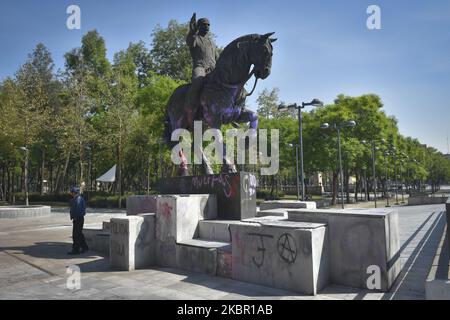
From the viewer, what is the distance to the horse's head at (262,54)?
738 centimetres

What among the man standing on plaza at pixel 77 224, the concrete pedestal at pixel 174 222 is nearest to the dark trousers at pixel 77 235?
the man standing on plaza at pixel 77 224

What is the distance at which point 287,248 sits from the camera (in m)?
5.14

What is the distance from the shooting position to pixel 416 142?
6862 cm

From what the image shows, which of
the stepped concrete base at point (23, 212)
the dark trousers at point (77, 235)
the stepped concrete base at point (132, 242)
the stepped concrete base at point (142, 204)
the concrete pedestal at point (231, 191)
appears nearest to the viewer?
the stepped concrete base at point (132, 242)

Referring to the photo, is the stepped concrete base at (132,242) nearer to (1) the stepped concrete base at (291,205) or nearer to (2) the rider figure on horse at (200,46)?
(1) the stepped concrete base at (291,205)

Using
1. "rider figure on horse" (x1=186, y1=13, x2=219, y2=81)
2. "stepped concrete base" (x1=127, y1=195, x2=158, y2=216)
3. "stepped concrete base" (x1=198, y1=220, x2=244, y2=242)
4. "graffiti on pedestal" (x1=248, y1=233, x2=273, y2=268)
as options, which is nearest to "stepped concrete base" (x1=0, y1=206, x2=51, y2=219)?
"stepped concrete base" (x1=127, y1=195, x2=158, y2=216)

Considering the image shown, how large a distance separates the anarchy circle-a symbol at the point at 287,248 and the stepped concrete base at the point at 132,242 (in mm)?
3232

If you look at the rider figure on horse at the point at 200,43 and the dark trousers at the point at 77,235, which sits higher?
the rider figure on horse at the point at 200,43

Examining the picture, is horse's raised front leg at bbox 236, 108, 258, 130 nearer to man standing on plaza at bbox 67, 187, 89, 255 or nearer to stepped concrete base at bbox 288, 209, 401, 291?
stepped concrete base at bbox 288, 209, 401, 291

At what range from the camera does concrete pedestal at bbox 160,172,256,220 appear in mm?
7480

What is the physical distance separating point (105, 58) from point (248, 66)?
3934cm

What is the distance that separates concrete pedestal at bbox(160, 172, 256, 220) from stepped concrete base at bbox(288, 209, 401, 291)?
2343mm

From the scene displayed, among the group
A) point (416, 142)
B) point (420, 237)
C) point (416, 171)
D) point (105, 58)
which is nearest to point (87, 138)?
point (105, 58)
